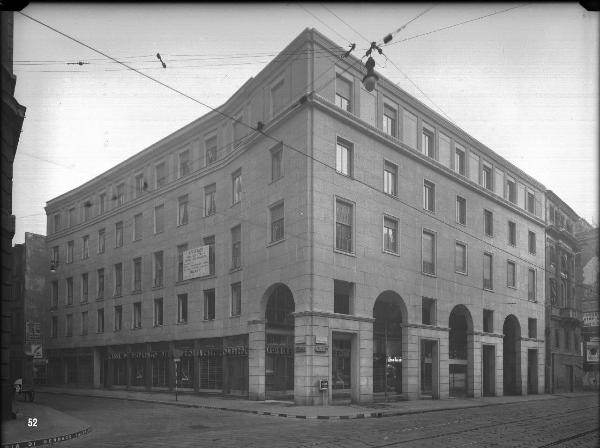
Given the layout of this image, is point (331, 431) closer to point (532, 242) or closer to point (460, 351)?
point (460, 351)

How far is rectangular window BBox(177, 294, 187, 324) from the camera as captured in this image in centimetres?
3984

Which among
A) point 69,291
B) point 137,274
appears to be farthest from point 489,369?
point 69,291

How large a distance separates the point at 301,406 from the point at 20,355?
27.9m

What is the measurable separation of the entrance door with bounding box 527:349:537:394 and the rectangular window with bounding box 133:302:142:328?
29.0m

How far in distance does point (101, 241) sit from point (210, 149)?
1759 centimetres

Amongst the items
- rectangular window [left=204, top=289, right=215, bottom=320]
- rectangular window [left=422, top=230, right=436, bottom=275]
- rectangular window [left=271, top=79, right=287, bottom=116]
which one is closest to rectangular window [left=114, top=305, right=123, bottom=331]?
rectangular window [left=204, top=289, right=215, bottom=320]

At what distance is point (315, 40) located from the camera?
94.7 ft

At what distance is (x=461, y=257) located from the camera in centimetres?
3947

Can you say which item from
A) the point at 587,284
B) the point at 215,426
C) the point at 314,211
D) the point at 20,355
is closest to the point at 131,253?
the point at 20,355

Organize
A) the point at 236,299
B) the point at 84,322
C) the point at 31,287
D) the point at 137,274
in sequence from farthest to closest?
the point at 31,287
the point at 84,322
the point at 137,274
the point at 236,299

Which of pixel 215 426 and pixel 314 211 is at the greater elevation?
pixel 314 211

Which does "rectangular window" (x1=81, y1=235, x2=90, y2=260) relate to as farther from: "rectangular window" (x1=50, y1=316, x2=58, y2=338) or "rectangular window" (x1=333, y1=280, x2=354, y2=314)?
"rectangular window" (x1=333, y1=280, x2=354, y2=314)

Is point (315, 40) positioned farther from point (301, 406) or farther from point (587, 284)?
point (587, 284)

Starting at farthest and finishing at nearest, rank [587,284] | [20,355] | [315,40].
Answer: [587,284], [20,355], [315,40]
